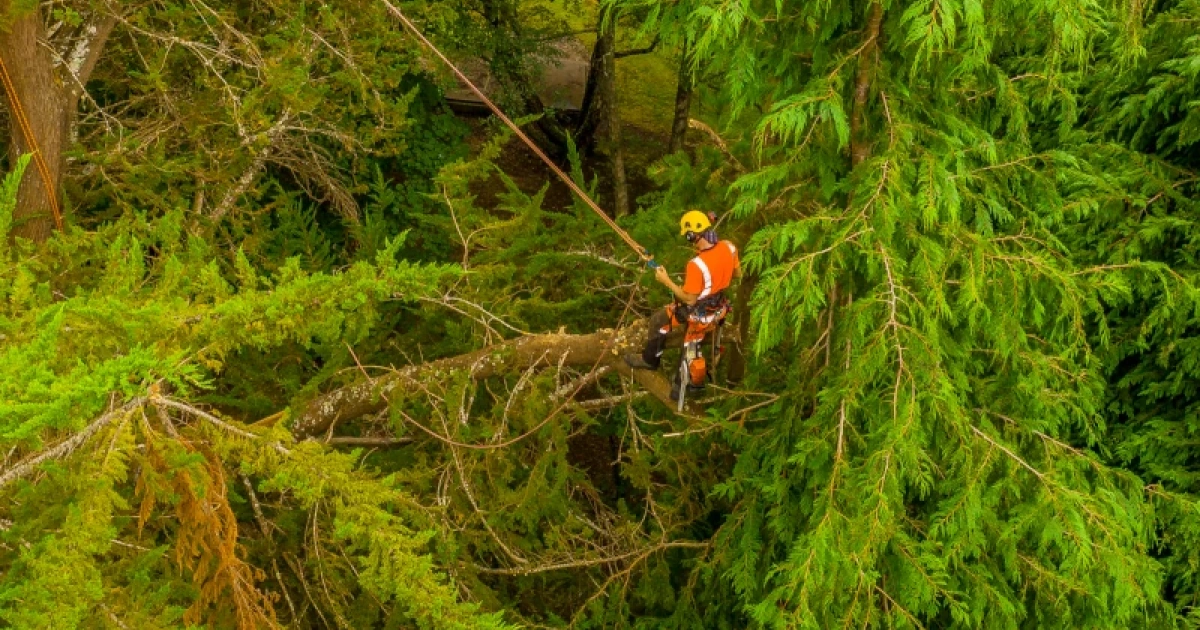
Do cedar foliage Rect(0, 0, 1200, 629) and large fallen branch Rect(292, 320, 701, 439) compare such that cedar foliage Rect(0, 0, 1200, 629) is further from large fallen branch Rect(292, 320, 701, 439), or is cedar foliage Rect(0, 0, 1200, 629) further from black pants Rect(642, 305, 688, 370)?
black pants Rect(642, 305, 688, 370)

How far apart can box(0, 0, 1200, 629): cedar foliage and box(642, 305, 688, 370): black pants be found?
50 cm

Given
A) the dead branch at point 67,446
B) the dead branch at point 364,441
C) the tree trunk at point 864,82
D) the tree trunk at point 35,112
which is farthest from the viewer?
the dead branch at point 364,441

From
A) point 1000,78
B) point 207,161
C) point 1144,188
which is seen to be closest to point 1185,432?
point 1144,188

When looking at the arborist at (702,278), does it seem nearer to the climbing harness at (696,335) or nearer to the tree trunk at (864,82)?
the climbing harness at (696,335)

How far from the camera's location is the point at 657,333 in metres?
5.57

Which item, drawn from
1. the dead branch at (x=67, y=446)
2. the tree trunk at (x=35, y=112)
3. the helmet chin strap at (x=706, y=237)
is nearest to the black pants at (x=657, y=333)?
the helmet chin strap at (x=706, y=237)

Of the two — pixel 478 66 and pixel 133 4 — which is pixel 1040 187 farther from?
pixel 478 66

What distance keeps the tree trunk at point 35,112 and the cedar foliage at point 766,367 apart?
0.51 meters

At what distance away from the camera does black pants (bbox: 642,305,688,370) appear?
5.45 metres

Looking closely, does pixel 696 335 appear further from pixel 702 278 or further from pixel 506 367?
pixel 506 367

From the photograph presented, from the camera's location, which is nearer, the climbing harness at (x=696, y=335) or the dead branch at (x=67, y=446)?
the dead branch at (x=67, y=446)

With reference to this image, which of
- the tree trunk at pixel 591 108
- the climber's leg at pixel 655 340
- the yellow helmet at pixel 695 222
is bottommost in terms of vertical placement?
the tree trunk at pixel 591 108

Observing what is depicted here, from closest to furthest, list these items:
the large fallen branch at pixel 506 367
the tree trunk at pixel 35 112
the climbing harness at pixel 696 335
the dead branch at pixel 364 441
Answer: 1. the climbing harness at pixel 696 335
2. the large fallen branch at pixel 506 367
3. the tree trunk at pixel 35 112
4. the dead branch at pixel 364 441

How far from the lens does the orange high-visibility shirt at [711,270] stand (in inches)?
189
